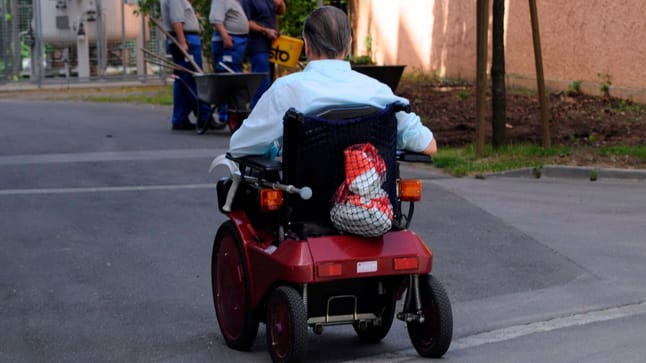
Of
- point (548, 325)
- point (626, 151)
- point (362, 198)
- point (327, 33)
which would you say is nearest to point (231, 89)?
point (626, 151)

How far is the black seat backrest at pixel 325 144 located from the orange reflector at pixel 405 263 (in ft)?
1.11

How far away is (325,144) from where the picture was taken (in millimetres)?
5125

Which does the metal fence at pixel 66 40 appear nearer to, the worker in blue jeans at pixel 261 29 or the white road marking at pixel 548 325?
the worker in blue jeans at pixel 261 29

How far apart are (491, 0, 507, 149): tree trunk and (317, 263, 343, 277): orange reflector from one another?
6908 millimetres

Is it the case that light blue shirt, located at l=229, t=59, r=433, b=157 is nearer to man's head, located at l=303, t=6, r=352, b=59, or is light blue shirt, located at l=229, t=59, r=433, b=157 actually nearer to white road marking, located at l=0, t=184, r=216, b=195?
man's head, located at l=303, t=6, r=352, b=59

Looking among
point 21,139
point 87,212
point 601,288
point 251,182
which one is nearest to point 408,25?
point 21,139

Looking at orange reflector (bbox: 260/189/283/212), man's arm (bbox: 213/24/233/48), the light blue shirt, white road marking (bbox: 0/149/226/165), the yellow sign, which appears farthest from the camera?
Answer: the yellow sign

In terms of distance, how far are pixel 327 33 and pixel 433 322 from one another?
140 cm

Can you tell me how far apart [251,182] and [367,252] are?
732 millimetres

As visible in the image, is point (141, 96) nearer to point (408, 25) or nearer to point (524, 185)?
point (408, 25)

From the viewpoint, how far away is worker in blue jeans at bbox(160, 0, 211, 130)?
47.6ft

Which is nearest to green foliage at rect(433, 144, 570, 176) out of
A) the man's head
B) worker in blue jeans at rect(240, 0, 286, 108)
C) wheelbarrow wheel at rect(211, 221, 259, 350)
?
worker in blue jeans at rect(240, 0, 286, 108)

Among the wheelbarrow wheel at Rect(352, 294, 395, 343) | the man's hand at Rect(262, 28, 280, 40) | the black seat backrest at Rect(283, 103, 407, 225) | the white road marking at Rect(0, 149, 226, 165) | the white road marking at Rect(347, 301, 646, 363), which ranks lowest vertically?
the white road marking at Rect(347, 301, 646, 363)

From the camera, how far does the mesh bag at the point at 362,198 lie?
5047 mm
